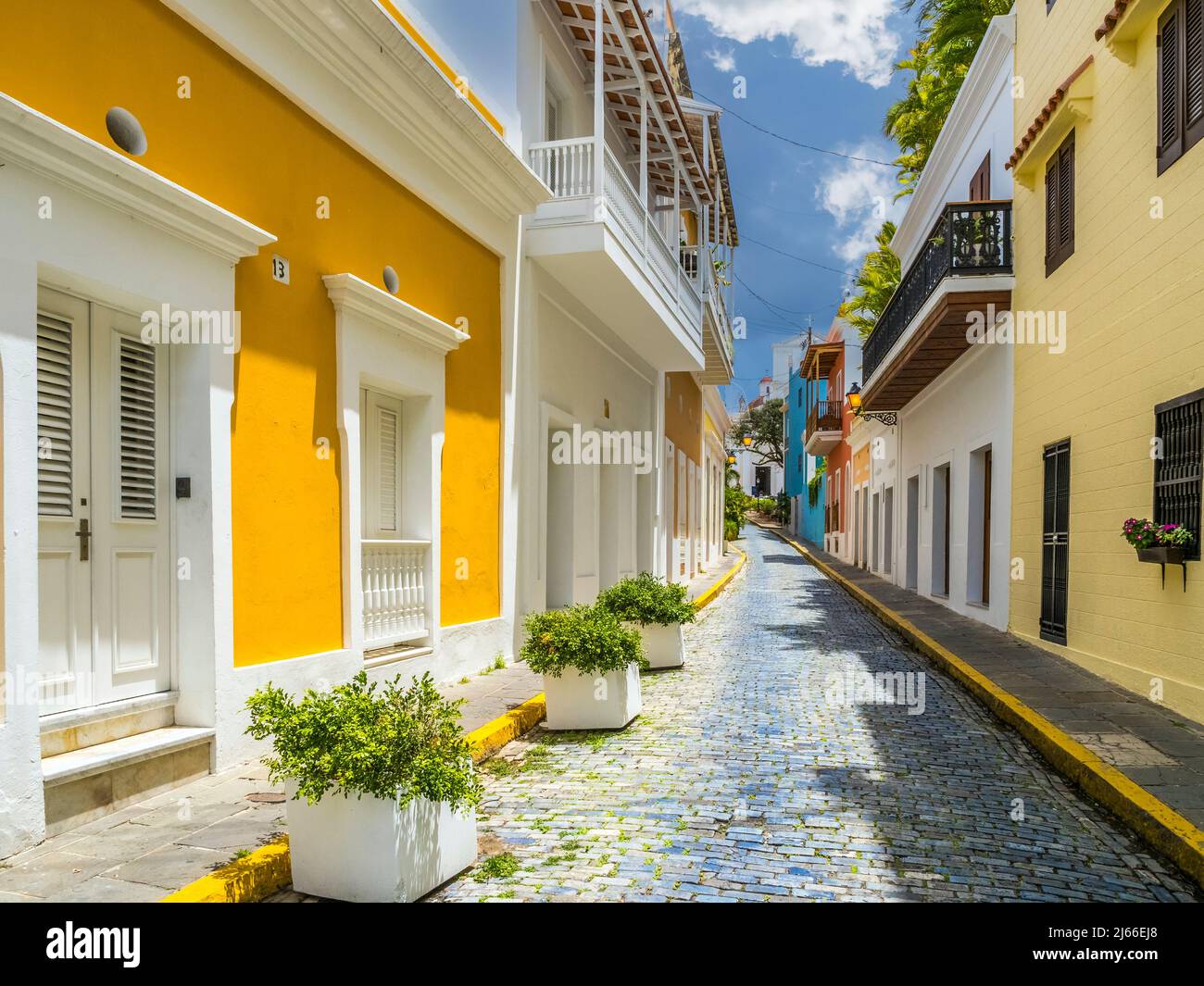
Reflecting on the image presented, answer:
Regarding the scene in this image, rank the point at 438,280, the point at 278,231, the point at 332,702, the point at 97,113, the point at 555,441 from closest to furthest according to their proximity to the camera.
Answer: the point at 332,702
the point at 97,113
the point at 278,231
the point at 438,280
the point at 555,441

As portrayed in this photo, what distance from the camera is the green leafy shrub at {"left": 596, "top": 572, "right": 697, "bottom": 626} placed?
941cm

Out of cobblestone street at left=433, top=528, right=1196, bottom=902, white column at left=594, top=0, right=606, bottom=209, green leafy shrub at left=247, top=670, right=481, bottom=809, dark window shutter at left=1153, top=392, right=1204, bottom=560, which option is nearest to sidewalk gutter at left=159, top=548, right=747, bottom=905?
green leafy shrub at left=247, top=670, right=481, bottom=809

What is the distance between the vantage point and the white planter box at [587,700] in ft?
22.5

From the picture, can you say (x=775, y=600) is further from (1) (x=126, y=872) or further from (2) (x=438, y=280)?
(1) (x=126, y=872)

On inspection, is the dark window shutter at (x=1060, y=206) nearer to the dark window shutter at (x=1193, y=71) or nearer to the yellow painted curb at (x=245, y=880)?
the dark window shutter at (x=1193, y=71)

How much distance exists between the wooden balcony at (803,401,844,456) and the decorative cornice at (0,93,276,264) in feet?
94.3

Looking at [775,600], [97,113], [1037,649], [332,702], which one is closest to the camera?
[332,702]

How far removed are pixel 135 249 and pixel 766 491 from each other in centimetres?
6812

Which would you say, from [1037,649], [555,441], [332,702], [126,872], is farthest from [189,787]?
[1037,649]

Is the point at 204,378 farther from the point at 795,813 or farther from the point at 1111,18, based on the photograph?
the point at 1111,18

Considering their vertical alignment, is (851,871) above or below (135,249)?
below

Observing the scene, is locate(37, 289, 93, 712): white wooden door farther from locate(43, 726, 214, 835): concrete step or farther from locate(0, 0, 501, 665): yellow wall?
locate(0, 0, 501, 665): yellow wall

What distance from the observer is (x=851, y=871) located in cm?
409

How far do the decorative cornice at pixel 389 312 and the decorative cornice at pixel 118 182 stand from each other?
2.74ft
